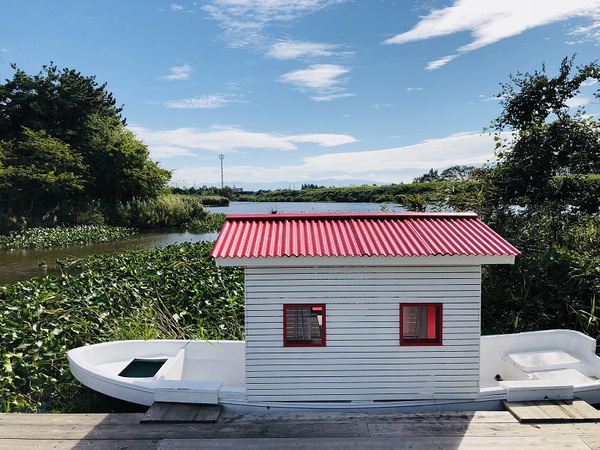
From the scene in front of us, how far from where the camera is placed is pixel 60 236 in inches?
858

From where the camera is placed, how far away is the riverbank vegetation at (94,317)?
5.86m

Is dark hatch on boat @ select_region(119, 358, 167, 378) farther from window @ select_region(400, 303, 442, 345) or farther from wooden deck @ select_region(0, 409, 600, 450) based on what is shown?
window @ select_region(400, 303, 442, 345)

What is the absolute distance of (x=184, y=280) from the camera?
9094mm

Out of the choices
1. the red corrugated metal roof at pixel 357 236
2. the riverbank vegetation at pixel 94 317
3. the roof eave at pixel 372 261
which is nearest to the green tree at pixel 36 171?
the riverbank vegetation at pixel 94 317

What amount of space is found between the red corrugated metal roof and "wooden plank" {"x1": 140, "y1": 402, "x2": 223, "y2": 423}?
180 centimetres

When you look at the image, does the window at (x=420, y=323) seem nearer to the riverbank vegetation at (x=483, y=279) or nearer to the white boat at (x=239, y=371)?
the white boat at (x=239, y=371)

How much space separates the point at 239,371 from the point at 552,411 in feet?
12.9

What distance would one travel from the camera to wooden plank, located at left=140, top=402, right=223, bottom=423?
174 inches

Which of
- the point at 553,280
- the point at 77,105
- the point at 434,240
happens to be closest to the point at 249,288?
Result: the point at 434,240

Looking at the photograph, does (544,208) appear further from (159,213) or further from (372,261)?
(159,213)

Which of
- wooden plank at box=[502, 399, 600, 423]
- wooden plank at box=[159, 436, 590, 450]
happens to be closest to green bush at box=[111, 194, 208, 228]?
wooden plank at box=[159, 436, 590, 450]

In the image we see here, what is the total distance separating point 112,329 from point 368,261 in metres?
5.24

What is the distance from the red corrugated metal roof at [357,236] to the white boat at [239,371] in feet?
5.60

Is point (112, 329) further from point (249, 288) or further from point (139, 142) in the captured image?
point (139, 142)
